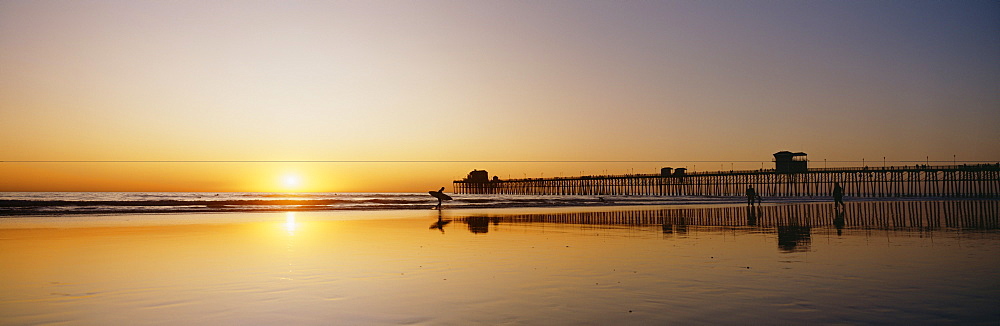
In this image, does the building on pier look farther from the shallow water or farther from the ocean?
the shallow water

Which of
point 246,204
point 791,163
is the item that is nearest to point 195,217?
point 246,204

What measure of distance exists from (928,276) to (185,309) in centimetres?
909

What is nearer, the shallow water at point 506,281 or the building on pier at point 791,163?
the shallow water at point 506,281

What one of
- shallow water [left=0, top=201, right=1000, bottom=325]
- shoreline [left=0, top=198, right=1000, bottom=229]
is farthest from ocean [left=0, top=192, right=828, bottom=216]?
shallow water [left=0, top=201, right=1000, bottom=325]

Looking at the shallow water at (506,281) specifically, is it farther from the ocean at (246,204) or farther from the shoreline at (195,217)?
the ocean at (246,204)

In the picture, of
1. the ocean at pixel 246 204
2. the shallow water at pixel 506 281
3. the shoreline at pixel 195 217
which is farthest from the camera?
the ocean at pixel 246 204

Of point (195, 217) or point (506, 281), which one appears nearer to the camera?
point (506, 281)

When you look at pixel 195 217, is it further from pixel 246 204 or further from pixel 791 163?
pixel 791 163

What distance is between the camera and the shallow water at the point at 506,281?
6277mm

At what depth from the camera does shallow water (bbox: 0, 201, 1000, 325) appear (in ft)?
20.6

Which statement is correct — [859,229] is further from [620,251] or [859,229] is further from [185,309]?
[185,309]

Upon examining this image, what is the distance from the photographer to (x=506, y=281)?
8555mm

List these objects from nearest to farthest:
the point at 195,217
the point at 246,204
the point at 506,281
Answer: the point at 506,281
the point at 195,217
the point at 246,204

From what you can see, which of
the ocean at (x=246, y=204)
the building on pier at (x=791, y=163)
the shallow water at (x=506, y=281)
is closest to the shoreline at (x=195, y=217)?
the ocean at (x=246, y=204)
